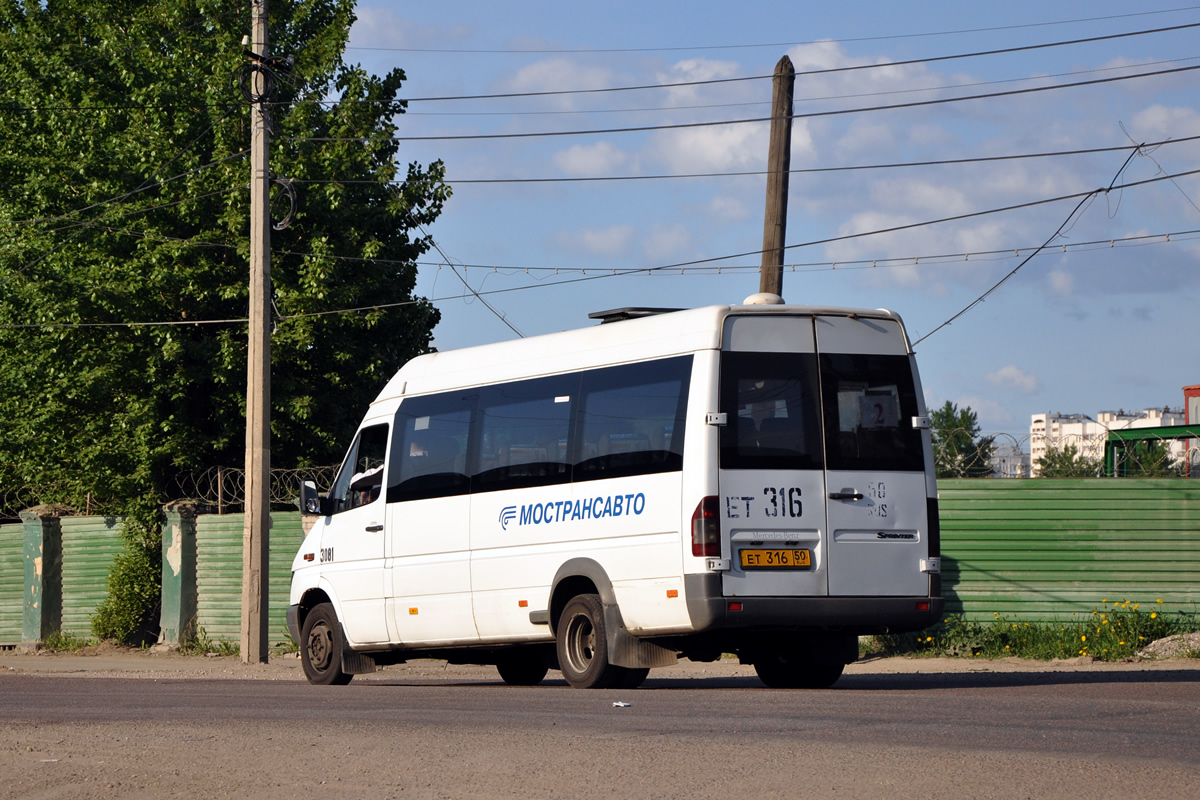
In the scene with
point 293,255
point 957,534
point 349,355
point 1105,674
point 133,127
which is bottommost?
point 1105,674

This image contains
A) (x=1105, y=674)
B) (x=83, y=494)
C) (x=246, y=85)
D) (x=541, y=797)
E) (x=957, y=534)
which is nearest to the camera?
(x=541, y=797)

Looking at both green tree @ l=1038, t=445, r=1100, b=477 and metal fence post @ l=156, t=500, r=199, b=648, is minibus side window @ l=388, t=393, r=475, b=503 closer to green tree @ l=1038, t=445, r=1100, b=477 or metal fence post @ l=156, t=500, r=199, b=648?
green tree @ l=1038, t=445, r=1100, b=477

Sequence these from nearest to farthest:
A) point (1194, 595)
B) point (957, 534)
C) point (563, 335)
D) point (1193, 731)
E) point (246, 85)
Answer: point (1193, 731) → point (563, 335) → point (1194, 595) → point (957, 534) → point (246, 85)

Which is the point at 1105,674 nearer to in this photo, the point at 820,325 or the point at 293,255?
the point at 820,325

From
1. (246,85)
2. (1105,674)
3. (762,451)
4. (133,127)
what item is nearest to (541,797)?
(762,451)

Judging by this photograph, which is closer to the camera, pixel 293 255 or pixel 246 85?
pixel 246 85

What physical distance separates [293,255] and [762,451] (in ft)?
55.9

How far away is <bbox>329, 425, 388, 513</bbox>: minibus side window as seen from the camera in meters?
15.0

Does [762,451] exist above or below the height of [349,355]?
below

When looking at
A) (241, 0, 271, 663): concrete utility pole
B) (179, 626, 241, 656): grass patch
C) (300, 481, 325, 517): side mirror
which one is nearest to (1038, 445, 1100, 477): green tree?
(300, 481, 325, 517): side mirror

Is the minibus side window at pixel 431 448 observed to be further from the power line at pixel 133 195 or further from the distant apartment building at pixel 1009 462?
the power line at pixel 133 195

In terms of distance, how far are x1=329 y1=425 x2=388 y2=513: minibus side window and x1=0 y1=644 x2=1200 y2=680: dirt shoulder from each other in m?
2.91

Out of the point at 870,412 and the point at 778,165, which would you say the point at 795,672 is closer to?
the point at 870,412

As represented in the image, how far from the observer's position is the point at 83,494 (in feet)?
85.0
